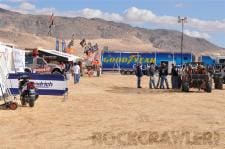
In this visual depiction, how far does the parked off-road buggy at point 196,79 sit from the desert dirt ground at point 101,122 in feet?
20.7

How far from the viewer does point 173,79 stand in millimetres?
31000

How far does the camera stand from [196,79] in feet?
93.4

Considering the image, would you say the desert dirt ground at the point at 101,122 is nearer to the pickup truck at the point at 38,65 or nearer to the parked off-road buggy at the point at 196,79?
the parked off-road buggy at the point at 196,79

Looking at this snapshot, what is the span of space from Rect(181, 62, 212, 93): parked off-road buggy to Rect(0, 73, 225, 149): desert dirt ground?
6310mm

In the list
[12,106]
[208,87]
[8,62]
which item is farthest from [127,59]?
[12,106]

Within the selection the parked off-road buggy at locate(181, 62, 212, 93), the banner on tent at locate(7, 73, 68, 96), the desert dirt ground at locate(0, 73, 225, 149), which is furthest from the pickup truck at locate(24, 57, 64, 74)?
the banner on tent at locate(7, 73, 68, 96)

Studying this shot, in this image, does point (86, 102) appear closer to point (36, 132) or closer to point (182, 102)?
point (182, 102)

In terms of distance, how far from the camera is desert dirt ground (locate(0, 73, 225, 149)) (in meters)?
11.1

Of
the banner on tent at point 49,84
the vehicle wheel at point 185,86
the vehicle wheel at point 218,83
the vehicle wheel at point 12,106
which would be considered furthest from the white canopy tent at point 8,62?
the vehicle wheel at point 218,83

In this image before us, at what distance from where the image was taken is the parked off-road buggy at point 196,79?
92.4ft

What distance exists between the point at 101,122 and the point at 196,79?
14.7 meters

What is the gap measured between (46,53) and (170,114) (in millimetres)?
40748

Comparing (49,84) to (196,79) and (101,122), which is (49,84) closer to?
(101,122)

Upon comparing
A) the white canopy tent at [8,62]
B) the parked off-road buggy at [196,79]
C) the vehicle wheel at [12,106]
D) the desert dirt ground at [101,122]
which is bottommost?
the desert dirt ground at [101,122]
